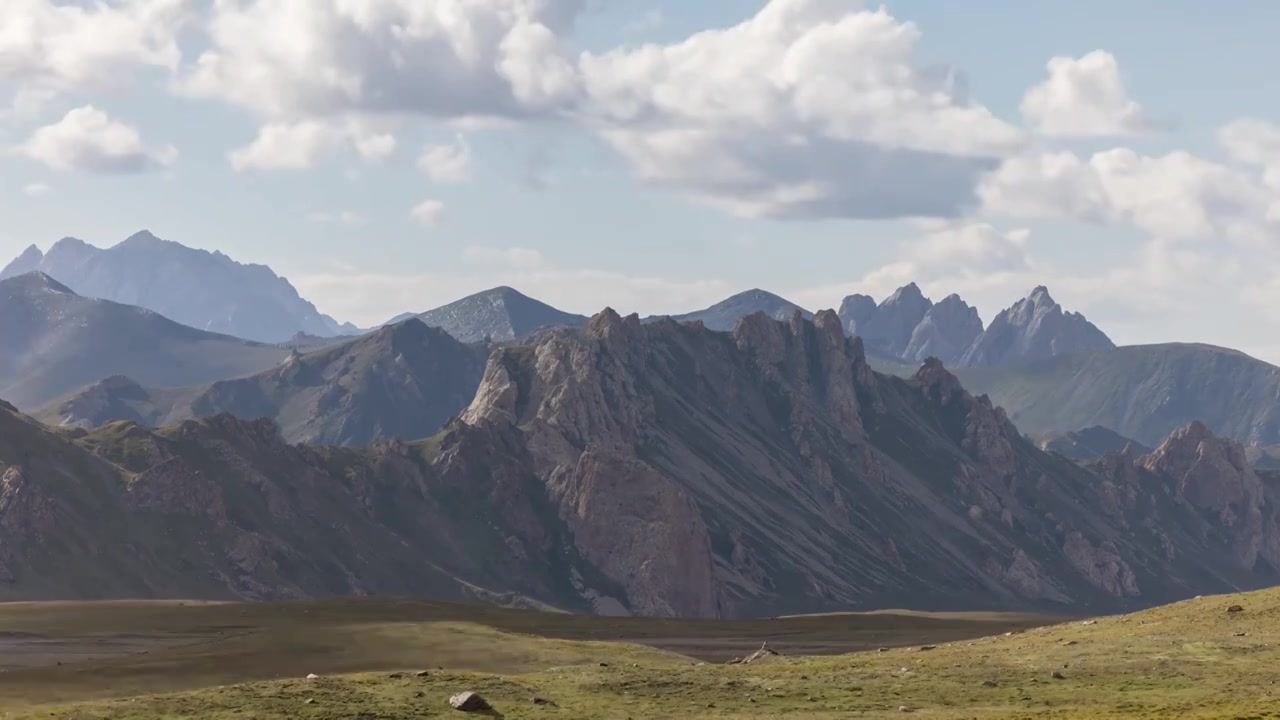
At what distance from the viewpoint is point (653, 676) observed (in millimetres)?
93812

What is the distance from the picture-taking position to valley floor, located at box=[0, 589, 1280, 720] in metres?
82.2

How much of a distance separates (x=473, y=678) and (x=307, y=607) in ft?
334

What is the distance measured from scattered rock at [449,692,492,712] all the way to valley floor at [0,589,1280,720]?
718 mm

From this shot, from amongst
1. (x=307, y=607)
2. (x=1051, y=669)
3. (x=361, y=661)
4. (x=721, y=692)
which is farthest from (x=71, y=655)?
(x=1051, y=669)

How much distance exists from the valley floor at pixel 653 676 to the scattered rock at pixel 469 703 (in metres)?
0.72

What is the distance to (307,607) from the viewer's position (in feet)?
615

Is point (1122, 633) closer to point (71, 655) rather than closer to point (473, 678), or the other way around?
point (473, 678)

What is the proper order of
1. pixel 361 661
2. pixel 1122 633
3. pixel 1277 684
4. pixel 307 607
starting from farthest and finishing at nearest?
pixel 307 607 → pixel 361 661 → pixel 1122 633 → pixel 1277 684

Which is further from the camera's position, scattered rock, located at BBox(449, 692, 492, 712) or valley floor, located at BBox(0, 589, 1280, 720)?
valley floor, located at BBox(0, 589, 1280, 720)

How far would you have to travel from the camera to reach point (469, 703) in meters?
81.1

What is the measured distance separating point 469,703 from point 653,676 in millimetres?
15557

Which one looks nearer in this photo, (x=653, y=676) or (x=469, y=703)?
(x=469, y=703)

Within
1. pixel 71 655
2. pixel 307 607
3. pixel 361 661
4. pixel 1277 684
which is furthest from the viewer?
pixel 307 607

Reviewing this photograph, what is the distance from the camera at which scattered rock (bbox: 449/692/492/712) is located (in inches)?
3191
